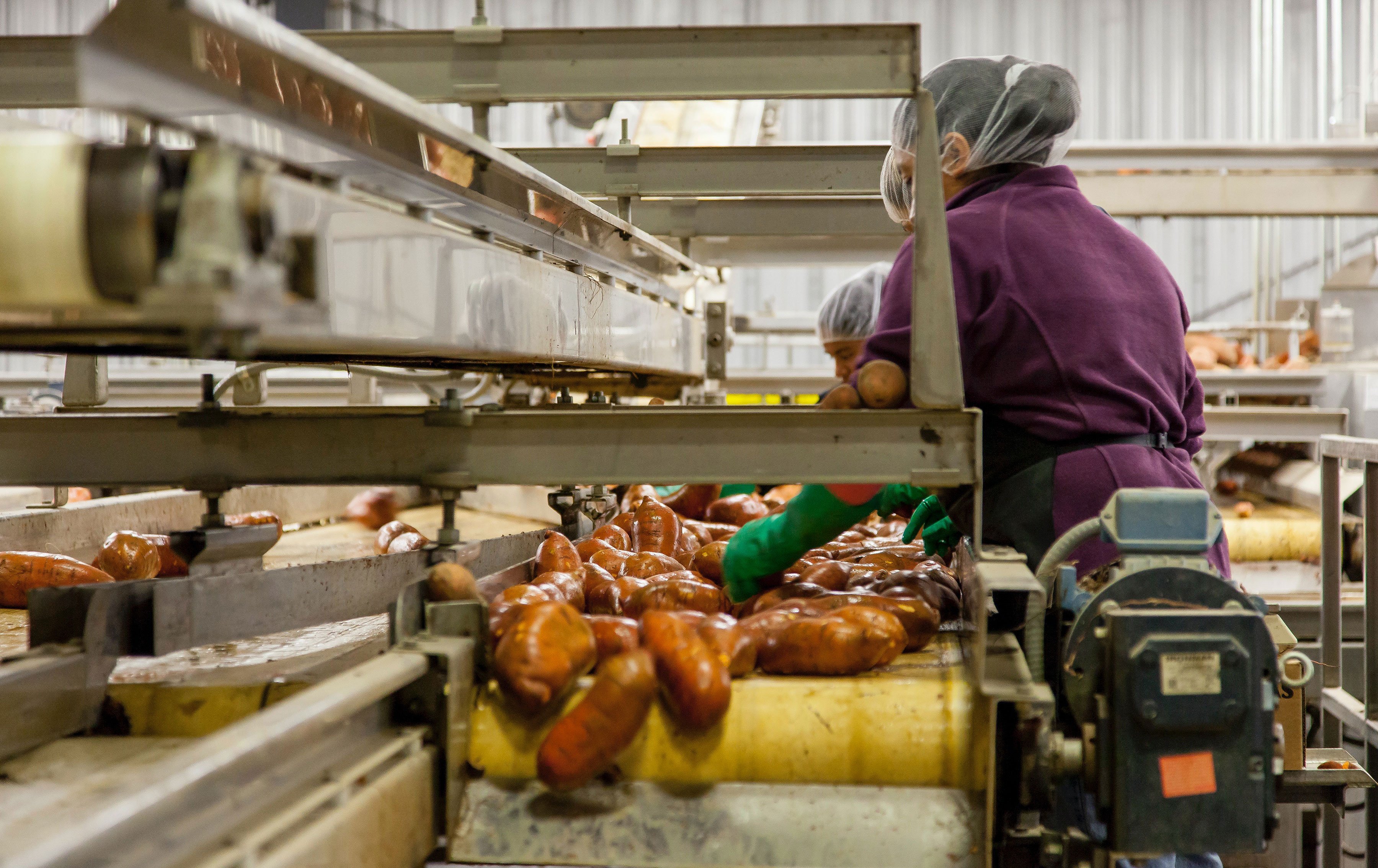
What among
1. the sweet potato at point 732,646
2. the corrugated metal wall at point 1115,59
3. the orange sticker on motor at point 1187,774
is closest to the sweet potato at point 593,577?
the sweet potato at point 732,646

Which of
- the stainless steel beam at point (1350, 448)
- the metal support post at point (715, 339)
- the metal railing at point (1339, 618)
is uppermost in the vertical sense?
the metal support post at point (715, 339)

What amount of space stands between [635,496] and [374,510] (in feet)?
4.61

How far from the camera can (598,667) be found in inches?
57.8

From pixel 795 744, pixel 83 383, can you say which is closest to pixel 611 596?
pixel 795 744

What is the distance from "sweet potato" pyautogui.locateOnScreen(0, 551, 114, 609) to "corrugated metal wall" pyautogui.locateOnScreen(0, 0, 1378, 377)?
9.25 metres

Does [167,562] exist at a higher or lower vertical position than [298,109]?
lower

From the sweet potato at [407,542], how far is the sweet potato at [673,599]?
954 millimetres

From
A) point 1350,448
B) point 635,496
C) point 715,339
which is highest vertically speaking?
point 715,339

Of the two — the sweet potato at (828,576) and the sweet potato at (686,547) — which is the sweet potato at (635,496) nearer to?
the sweet potato at (686,547)

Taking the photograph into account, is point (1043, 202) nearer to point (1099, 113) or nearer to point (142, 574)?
point (142, 574)

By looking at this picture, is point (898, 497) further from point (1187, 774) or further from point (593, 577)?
point (1187, 774)

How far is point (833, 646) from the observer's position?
1399 mm

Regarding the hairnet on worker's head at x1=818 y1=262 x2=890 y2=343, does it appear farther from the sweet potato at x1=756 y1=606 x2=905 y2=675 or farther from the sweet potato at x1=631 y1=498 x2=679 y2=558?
the sweet potato at x1=756 y1=606 x2=905 y2=675

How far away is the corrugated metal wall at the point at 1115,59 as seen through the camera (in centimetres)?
1105
